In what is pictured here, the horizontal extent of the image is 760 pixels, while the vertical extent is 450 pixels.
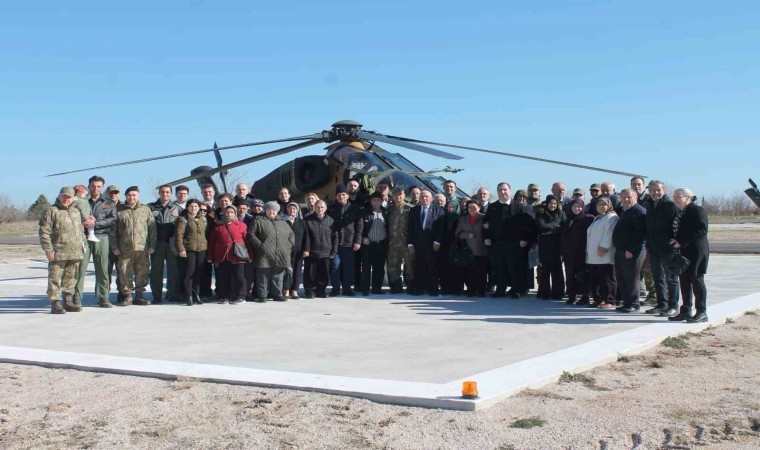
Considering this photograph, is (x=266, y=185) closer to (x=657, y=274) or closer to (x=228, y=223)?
(x=228, y=223)

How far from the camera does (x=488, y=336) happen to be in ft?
26.3

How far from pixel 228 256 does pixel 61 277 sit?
2.27m

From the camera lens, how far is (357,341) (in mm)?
7797

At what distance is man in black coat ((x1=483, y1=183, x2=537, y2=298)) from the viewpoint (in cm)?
1125

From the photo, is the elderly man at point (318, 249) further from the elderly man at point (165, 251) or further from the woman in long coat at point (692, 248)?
the woman in long coat at point (692, 248)

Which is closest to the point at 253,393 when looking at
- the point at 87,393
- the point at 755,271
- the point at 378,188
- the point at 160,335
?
the point at 87,393

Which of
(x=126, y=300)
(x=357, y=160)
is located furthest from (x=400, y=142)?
(x=126, y=300)

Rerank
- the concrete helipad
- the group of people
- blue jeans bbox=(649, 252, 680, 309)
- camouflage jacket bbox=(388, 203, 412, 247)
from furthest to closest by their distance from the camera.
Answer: camouflage jacket bbox=(388, 203, 412, 247)
the group of people
blue jeans bbox=(649, 252, 680, 309)
the concrete helipad

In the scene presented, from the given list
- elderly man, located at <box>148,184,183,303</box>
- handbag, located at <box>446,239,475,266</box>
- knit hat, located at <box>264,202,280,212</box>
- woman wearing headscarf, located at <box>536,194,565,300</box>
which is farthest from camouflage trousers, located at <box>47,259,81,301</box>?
woman wearing headscarf, located at <box>536,194,565,300</box>

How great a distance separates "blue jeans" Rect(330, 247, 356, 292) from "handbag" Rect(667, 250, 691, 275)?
5170 mm

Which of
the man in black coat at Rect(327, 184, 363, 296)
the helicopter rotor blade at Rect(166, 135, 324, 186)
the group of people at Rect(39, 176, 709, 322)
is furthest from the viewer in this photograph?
the helicopter rotor blade at Rect(166, 135, 324, 186)

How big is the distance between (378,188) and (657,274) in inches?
197

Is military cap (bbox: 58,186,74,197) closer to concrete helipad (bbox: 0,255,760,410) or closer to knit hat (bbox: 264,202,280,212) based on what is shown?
concrete helipad (bbox: 0,255,760,410)

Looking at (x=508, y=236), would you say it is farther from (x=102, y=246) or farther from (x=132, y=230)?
(x=102, y=246)
